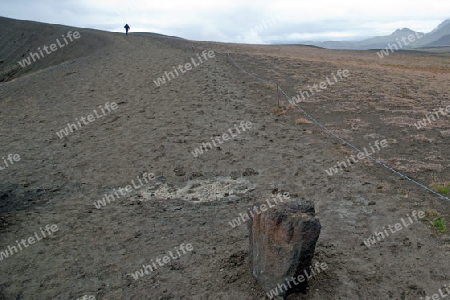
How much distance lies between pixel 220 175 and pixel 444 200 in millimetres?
5923

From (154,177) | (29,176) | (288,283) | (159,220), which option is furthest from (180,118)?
(288,283)

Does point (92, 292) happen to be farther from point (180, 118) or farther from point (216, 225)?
point (180, 118)

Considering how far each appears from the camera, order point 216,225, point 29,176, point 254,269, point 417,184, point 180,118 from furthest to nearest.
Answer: point 180,118 < point 29,176 < point 417,184 < point 216,225 < point 254,269

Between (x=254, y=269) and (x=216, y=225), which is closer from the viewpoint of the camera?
(x=254, y=269)

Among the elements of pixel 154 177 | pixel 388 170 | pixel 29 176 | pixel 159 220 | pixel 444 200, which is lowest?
pixel 444 200

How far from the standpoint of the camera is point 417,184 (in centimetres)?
977

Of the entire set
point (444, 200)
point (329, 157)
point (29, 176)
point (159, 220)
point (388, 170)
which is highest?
point (29, 176)

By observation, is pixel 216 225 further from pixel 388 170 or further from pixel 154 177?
pixel 388 170

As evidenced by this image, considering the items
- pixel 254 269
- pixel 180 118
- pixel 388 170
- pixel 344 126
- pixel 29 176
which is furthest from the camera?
pixel 180 118

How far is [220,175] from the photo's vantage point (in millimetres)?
11266

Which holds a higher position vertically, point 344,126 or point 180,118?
point 180,118

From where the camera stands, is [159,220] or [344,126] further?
[344,126]

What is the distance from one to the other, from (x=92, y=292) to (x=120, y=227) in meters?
2.23

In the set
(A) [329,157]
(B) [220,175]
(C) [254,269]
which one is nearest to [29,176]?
(B) [220,175]
